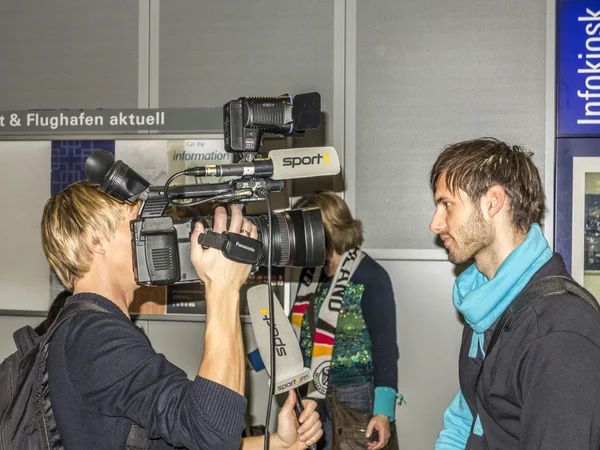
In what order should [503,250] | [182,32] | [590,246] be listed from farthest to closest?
[182,32], [590,246], [503,250]

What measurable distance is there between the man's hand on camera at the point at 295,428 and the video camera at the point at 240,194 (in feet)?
1.18

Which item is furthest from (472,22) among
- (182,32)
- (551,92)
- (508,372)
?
(508,372)

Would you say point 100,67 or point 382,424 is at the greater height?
point 100,67

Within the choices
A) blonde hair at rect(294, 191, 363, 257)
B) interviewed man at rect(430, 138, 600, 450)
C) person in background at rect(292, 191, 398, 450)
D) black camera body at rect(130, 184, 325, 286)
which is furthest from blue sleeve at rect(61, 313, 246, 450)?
blonde hair at rect(294, 191, 363, 257)

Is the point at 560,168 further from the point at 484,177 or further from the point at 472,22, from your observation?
the point at 484,177

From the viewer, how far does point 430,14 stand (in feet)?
10.7

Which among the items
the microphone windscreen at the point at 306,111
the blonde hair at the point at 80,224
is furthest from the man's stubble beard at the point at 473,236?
the blonde hair at the point at 80,224

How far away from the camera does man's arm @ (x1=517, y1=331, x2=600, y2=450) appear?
1.23m

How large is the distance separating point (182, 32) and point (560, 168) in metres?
1.99

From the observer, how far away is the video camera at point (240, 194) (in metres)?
1.35

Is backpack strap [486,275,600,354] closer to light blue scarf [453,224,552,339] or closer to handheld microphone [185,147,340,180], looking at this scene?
light blue scarf [453,224,552,339]

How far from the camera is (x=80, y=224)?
4.74 ft

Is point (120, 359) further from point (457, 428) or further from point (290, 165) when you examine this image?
point (457, 428)

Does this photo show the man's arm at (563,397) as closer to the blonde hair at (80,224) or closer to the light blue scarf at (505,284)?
the light blue scarf at (505,284)
